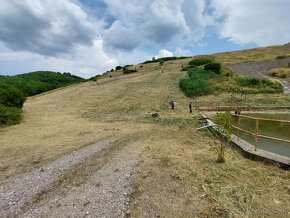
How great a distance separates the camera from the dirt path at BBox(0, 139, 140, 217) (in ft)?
9.01

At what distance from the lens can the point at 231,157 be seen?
14.7 ft

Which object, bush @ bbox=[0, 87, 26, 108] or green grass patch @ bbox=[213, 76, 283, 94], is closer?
bush @ bbox=[0, 87, 26, 108]

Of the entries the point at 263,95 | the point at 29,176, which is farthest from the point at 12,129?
the point at 263,95

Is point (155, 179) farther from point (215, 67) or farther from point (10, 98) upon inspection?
point (215, 67)

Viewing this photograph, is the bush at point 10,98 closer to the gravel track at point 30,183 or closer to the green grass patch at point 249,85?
the gravel track at point 30,183

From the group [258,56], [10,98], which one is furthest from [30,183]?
[258,56]

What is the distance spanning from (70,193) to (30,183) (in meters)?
1.42

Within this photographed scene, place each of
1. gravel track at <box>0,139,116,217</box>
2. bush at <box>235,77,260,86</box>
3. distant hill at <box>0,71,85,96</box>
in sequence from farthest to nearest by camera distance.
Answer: distant hill at <box>0,71,85,96</box> < bush at <box>235,77,260,86</box> < gravel track at <box>0,139,116,217</box>

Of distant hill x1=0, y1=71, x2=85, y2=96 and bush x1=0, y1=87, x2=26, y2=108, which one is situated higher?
distant hill x1=0, y1=71, x2=85, y2=96

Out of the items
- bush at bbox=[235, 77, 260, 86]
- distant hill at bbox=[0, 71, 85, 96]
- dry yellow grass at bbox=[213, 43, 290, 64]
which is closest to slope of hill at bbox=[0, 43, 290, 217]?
bush at bbox=[235, 77, 260, 86]

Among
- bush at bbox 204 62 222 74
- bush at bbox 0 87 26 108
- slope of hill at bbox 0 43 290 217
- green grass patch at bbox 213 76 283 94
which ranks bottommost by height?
slope of hill at bbox 0 43 290 217

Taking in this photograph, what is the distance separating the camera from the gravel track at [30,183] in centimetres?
305

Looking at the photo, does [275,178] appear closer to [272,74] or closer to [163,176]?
[163,176]

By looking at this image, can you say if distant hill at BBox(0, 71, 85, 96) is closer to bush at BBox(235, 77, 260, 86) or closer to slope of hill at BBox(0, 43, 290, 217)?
slope of hill at BBox(0, 43, 290, 217)
